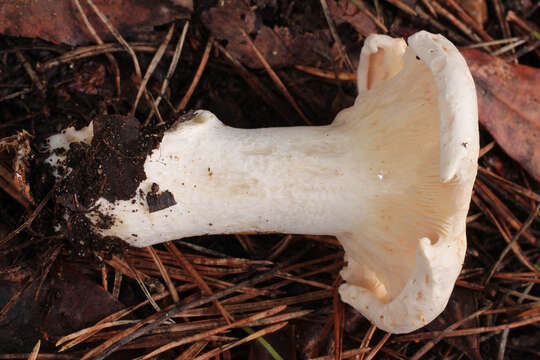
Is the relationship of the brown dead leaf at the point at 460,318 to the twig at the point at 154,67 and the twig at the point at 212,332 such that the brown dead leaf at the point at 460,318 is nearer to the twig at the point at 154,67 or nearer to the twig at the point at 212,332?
the twig at the point at 212,332

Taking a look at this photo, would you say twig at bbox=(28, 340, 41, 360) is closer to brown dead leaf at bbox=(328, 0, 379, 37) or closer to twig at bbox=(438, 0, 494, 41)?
brown dead leaf at bbox=(328, 0, 379, 37)

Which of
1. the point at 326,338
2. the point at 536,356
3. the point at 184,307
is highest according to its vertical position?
the point at 184,307

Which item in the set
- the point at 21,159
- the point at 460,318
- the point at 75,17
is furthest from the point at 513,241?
the point at 75,17

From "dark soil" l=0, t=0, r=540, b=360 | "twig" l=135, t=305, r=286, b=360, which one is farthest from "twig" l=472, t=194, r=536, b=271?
"twig" l=135, t=305, r=286, b=360

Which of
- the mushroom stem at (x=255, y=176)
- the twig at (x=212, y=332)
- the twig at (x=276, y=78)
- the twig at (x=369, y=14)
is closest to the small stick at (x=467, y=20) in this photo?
the twig at (x=369, y=14)

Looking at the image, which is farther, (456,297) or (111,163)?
(456,297)

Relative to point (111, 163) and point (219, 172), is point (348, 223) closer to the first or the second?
point (219, 172)

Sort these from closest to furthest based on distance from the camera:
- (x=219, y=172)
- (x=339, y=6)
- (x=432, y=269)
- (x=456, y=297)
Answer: (x=432, y=269)
(x=219, y=172)
(x=456, y=297)
(x=339, y=6)

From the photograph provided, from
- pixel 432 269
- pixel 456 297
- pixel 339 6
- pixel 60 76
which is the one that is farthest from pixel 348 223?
pixel 60 76
